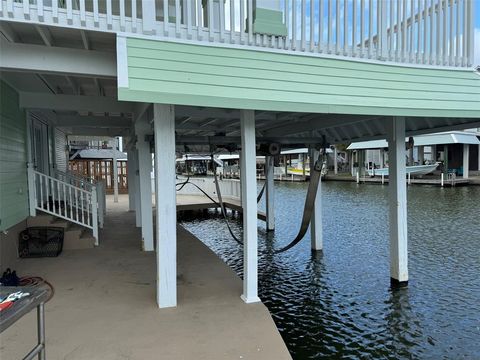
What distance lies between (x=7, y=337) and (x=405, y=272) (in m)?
5.64

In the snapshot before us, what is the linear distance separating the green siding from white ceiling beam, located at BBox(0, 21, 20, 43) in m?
1.73

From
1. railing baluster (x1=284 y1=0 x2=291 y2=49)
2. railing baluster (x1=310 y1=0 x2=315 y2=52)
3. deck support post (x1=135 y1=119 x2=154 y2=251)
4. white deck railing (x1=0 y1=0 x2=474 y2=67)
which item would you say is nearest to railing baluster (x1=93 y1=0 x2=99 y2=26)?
white deck railing (x1=0 y1=0 x2=474 y2=67)

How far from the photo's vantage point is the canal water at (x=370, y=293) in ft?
13.9

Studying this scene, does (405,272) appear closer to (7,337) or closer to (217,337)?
(217,337)

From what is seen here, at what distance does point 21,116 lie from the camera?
6.30 m

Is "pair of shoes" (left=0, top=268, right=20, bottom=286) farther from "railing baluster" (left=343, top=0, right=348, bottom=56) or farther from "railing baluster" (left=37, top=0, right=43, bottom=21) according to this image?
"railing baluster" (left=343, top=0, right=348, bottom=56)

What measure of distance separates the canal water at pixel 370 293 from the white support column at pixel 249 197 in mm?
915

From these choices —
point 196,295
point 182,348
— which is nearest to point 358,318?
point 196,295

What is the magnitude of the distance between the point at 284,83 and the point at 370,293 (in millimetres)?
3760

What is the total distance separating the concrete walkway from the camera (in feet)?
10.1

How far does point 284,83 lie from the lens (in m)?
4.00

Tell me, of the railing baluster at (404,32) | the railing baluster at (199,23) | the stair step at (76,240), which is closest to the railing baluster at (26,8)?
the railing baluster at (199,23)

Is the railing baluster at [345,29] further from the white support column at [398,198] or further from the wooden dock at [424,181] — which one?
A: the wooden dock at [424,181]

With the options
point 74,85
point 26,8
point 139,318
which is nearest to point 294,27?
point 26,8
